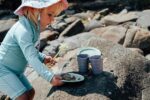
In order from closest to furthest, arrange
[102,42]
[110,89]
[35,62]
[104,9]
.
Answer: [35,62] → [110,89] → [102,42] → [104,9]

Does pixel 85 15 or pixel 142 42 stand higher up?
pixel 142 42

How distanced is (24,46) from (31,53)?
11 centimetres

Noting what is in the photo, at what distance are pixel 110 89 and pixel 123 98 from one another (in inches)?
8.6

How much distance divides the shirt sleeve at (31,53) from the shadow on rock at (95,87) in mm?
441

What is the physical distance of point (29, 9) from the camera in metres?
4.95

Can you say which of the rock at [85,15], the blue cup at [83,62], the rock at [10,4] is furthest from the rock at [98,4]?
the blue cup at [83,62]

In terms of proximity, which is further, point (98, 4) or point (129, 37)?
point (98, 4)

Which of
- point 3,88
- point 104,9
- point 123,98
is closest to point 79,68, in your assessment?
point 123,98

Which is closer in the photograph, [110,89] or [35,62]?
[35,62]

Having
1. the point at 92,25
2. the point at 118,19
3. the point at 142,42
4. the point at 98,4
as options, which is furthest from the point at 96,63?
the point at 98,4

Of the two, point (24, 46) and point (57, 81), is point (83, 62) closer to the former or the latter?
point (57, 81)

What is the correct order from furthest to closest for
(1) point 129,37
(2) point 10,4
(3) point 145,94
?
(2) point 10,4 → (1) point 129,37 → (3) point 145,94

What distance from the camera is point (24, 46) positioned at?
478 centimetres

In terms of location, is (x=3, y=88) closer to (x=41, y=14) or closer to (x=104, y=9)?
(x=41, y=14)
